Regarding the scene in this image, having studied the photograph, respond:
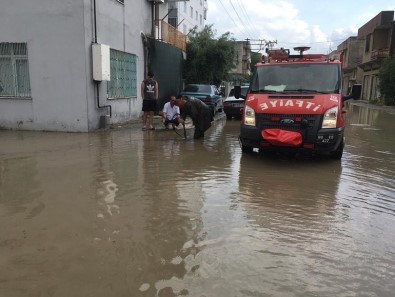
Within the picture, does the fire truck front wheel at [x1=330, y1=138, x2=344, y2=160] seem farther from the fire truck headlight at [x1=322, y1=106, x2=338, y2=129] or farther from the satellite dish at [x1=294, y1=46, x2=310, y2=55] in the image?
the satellite dish at [x1=294, y1=46, x2=310, y2=55]

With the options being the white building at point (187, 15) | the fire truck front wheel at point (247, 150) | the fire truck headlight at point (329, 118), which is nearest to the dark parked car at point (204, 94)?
the fire truck front wheel at point (247, 150)

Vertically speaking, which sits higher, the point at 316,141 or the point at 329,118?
the point at 329,118

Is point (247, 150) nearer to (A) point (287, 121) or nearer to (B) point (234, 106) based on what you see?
(A) point (287, 121)

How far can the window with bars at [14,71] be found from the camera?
11.6 meters

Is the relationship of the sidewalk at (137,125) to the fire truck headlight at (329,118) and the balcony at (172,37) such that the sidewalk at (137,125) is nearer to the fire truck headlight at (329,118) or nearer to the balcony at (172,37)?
the balcony at (172,37)

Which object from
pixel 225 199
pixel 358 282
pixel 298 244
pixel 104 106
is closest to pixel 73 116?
pixel 104 106

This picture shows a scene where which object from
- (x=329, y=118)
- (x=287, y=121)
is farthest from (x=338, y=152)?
(x=287, y=121)

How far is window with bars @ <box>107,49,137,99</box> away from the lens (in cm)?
1346

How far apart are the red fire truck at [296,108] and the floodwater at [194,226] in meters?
0.49

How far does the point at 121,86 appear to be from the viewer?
14297 mm

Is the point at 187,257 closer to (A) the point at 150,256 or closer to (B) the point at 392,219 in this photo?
(A) the point at 150,256

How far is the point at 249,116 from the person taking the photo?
25.3 ft

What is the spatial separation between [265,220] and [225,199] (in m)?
0.88

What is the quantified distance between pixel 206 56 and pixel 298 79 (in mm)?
16448
